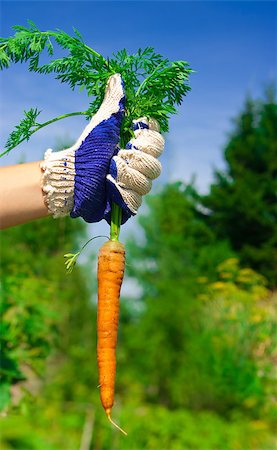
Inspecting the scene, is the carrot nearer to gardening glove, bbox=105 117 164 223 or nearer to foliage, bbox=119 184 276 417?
gardening glove, bbox=105 117 164 223

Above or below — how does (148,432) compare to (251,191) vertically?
below

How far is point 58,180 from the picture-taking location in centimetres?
204

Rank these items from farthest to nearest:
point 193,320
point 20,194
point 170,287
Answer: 1. point 170,287
2. point 193,320
3. point 20,194

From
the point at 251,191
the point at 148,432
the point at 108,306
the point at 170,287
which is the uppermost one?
the point at 251,191

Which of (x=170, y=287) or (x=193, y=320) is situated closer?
(x=193, y=320)

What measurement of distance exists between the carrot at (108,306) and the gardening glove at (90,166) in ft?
0.46

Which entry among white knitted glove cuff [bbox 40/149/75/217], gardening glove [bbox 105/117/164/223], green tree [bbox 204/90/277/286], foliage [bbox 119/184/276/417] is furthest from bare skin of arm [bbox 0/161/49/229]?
green tree [bbox 204/90/277/286]

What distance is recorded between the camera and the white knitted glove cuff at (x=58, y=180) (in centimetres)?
203

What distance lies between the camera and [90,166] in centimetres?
204

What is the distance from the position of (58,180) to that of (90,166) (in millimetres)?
102

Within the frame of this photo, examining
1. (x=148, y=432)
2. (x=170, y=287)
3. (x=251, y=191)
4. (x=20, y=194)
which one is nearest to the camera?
(x=20, y=194)

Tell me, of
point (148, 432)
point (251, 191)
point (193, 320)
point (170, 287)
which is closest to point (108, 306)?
point (148, 432)

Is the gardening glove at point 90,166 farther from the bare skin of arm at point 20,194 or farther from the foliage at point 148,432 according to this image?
the foliage at point 148,432

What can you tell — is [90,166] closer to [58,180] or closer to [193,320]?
[58,180]
